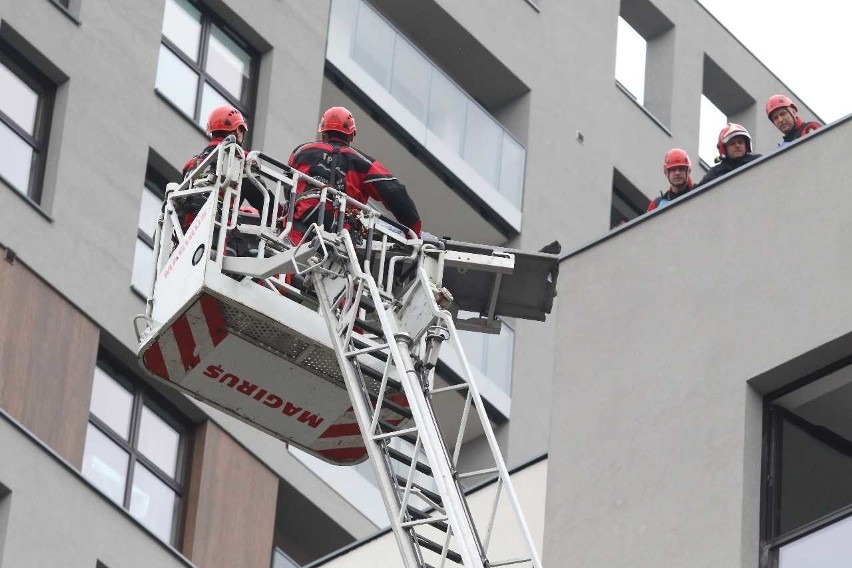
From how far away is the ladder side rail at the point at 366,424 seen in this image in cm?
1589

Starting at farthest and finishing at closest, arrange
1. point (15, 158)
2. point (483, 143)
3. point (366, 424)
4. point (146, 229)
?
point (483, 143)
point (146, 229)
point (15, 158)
point (366, 424)

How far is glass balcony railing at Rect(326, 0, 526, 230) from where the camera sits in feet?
116

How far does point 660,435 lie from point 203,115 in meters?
15.8

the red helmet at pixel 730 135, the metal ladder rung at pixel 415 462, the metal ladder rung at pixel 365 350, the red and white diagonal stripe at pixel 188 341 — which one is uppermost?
the red helmet at pixel 730 135

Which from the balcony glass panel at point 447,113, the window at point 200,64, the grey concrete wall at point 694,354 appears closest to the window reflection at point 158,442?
the window at point 200,64

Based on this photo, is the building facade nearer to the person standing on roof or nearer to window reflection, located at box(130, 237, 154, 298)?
window reflection, located at box(130, 237, 154, 298)

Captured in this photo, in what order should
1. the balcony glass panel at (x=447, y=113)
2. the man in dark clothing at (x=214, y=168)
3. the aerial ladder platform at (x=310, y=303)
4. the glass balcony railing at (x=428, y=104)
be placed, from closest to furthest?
1. the aerial ladder platform at (x=310, y=303)
2. the man in dark clothing at (x=214, y=168)
3. the glass balcony railing at (x=428, y=104)
4. the balcony glass panel at (x=447, y=113)

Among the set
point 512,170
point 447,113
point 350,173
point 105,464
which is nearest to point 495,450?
point 350,173

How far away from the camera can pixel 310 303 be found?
18375mm

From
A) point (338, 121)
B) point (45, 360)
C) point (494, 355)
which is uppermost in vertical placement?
point (494, 355)

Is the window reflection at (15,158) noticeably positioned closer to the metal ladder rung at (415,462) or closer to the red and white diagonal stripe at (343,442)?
the red and white diagonal stripe at (343,442)

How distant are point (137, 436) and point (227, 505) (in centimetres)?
169

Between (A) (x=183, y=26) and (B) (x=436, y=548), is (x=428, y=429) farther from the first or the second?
(A) (x=183, y=26)

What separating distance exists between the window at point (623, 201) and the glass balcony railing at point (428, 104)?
2969 millimetres
